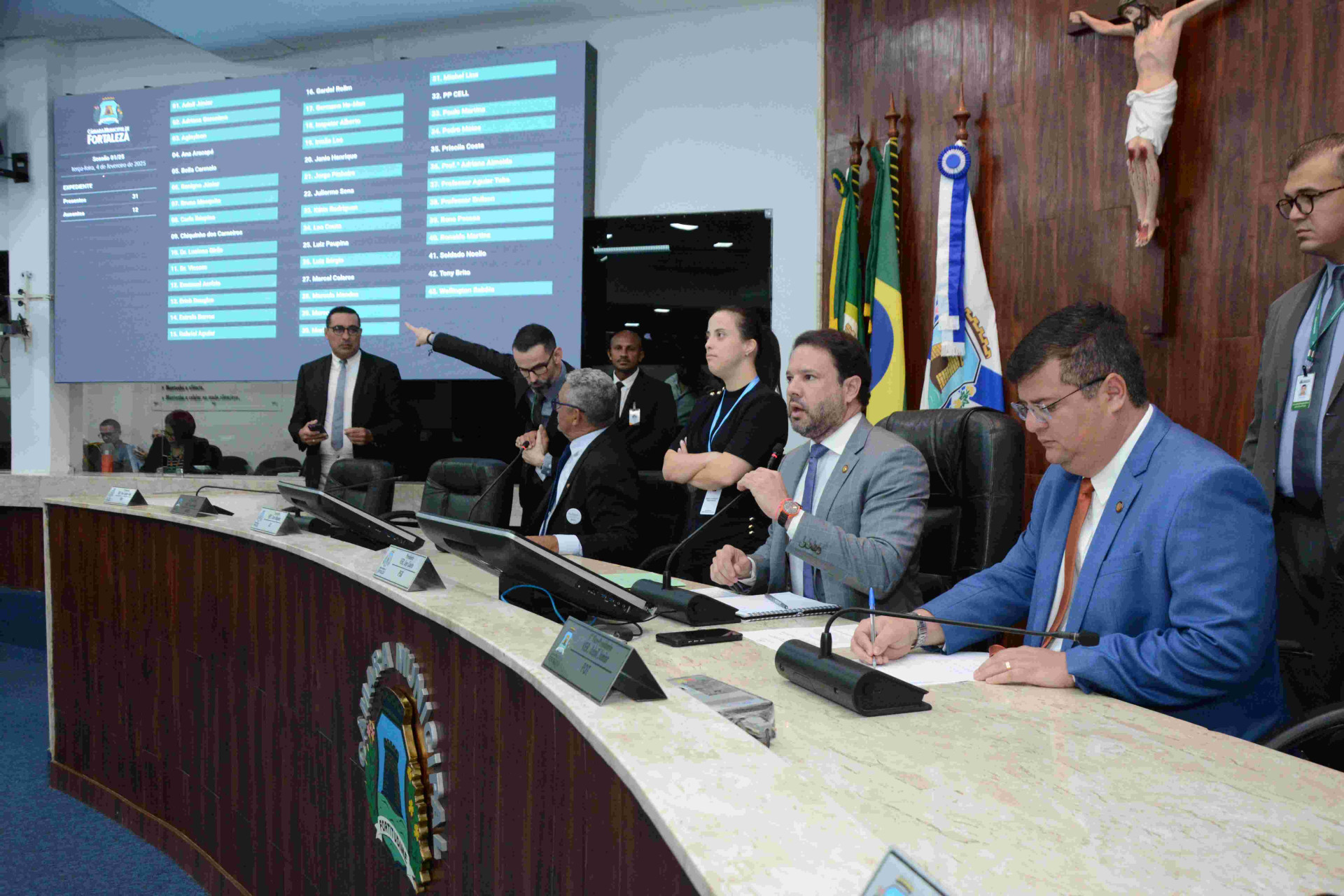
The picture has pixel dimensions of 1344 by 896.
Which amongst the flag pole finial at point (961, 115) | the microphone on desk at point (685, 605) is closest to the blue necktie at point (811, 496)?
the microphone on desk at point (685, 605)

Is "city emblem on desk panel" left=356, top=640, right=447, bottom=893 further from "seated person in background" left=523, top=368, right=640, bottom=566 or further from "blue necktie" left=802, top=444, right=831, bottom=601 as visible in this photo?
"seated person in background" left=523, top=368, right=640, bottom=566

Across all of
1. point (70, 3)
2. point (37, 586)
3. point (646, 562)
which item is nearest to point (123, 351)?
point (37, 586)

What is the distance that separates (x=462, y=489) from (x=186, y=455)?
279 cm

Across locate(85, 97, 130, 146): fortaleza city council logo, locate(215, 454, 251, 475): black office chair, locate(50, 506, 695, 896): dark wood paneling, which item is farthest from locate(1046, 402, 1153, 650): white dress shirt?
locate(85, 97, 130, 146): fortaleza city council logo

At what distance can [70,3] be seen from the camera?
16.4 feet

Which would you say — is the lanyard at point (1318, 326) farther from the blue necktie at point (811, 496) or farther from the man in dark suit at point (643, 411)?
the man in dark suit at point (643, 411)

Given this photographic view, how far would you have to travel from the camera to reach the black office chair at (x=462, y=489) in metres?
3.25

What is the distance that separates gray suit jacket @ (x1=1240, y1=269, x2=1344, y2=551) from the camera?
1.84 metres

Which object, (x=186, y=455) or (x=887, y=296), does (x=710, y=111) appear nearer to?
(x=887, y=296)

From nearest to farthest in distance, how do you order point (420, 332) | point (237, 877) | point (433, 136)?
point (237, 877) → point (420, 332) → point (433, 136)

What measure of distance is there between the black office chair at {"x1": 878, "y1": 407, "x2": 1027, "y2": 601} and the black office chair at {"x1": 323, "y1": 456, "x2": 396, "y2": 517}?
1.98m

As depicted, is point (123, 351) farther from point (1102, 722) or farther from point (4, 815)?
point (1102, 722)

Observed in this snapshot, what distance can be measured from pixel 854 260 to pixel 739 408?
141cm

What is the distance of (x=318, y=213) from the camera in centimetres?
489
